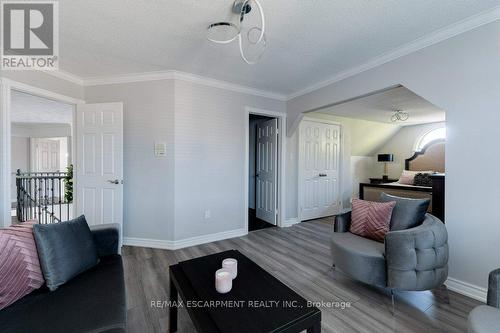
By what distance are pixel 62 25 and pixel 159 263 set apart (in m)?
2.58

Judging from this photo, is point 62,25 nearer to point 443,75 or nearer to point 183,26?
point 183,26

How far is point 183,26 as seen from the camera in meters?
2.03

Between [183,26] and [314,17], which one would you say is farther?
[183,26]

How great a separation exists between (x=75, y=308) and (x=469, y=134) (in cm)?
320

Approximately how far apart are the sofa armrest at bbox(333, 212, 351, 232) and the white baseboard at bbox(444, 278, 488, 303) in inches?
38.6

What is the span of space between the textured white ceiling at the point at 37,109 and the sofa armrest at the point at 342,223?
4.90m

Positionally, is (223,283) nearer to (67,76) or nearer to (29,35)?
(29,35)

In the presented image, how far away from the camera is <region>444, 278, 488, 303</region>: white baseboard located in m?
1.91

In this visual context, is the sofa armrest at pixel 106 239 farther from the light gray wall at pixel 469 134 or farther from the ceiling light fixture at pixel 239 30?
the light gray wall at pixel 469 134

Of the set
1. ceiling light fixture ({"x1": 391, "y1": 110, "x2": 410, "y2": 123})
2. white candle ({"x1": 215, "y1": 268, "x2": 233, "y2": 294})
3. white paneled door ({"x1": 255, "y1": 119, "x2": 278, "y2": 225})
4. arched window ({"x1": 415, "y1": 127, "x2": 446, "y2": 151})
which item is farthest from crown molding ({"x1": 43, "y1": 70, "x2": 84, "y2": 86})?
arched window ({"x1": 415, "y1": 127, "x2": 446, "y2": 151})

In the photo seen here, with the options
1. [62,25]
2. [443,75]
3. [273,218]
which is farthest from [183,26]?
[273,218]

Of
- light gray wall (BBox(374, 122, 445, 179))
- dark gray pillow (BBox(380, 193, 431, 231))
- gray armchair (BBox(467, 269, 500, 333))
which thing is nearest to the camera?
gray armchair (BBox(467, 269, 500, 333))

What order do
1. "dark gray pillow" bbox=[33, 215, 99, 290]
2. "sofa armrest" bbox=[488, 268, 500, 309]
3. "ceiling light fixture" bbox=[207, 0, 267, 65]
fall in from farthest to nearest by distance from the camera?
"ceiling light fixture" bbox=[207, 0, 267, 65] < "dark gray pillow" bbox=[33, 215, 99, 290] < "sofa armrest" bbox=[488, 268, 500, 309]

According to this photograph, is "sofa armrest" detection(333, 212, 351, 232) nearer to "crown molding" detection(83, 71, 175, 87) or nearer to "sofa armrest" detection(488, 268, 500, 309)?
"sofa armrest" detection(488, 268, 500, 309)
